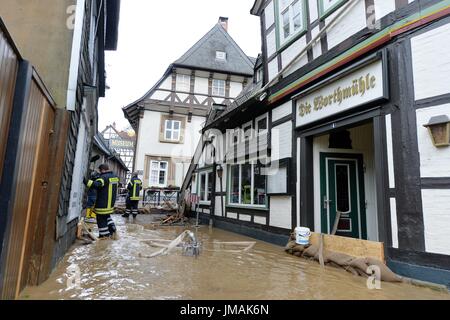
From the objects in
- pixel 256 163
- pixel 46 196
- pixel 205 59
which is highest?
pixel 205 59

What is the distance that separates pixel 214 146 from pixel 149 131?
9.62 metres

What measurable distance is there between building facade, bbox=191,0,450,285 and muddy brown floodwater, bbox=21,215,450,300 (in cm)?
94

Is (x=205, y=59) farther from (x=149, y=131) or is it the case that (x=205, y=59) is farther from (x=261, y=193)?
(x=261, y=193)

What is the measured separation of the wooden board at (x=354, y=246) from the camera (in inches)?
174

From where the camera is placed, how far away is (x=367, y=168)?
21.7 ft

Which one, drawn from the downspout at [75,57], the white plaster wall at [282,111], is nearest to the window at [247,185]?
the white plaster wall at [282,111]

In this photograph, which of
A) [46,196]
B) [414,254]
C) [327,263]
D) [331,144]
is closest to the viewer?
[46,196]

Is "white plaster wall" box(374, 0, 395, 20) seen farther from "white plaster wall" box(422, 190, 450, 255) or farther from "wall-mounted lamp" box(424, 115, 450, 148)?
"white plaster wall" box(422, 190, 450, 255)

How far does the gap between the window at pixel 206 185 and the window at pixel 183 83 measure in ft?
29.5

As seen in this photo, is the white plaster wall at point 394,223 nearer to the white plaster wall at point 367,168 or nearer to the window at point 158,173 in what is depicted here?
the white plaster wall at point 367,168

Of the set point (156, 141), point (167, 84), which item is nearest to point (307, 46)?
point (167, 84)

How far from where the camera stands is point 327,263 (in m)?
4.97
